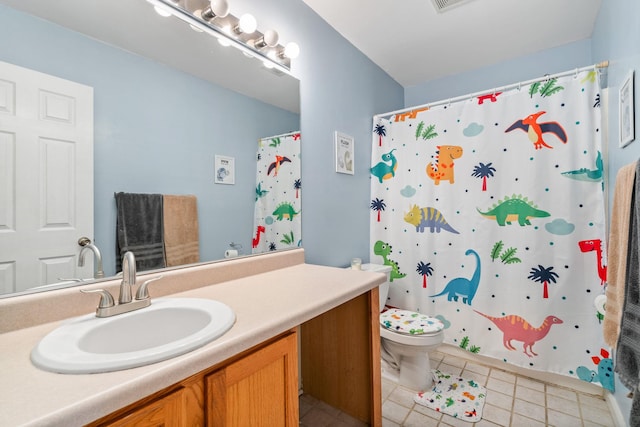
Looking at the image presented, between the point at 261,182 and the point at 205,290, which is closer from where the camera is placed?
the point at 205,290

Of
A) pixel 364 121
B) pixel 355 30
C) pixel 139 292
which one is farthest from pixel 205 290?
pixel 355 30

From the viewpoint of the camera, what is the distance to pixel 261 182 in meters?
1.57

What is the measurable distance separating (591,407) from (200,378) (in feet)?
7.03

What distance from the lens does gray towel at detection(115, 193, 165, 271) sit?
1.05 meters

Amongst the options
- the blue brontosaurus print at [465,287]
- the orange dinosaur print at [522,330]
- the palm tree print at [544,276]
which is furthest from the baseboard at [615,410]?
the blue brontosaurus print at [465,287]

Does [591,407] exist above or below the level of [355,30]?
below

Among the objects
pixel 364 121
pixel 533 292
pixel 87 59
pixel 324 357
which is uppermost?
pixel 364 121

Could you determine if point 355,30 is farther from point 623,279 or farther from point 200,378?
point 200,378

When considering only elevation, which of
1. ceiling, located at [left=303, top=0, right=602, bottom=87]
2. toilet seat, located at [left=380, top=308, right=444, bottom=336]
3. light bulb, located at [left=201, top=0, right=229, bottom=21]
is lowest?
toilet seat, located at [left=380, top=308, right=444, bottom=336]

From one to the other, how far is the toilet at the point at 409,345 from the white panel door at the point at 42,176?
158 cm

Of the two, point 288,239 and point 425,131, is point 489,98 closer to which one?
point 425,131

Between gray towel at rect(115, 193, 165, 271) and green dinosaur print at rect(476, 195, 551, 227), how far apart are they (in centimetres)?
197

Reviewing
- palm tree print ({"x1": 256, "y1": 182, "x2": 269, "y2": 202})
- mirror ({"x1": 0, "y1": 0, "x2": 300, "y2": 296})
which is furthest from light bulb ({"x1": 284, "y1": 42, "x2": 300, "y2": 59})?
palm tree print ({"x1": 256, "y1": 182, "x2": 269, "y2": 202})

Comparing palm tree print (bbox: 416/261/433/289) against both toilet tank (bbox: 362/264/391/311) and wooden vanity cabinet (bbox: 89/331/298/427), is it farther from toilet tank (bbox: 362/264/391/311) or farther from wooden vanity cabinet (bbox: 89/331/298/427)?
wooden vanity cabinet (bbox: 89/331/298/427)
